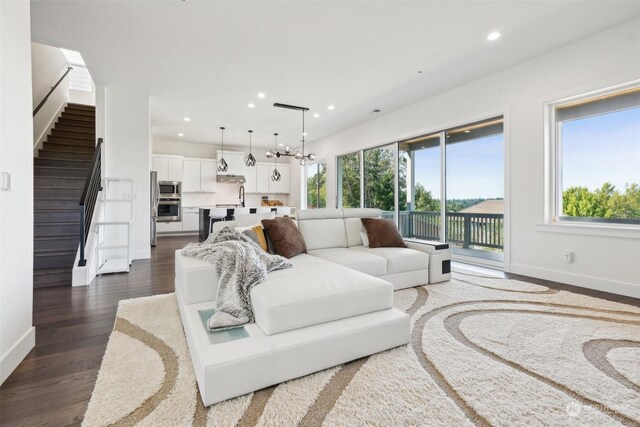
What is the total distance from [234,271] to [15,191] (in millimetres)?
1393

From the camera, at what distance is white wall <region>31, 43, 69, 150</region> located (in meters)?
5.20

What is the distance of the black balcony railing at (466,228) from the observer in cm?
482

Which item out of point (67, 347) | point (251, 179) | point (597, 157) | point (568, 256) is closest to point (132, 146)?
point (67, 347)

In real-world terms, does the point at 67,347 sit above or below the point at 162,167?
below

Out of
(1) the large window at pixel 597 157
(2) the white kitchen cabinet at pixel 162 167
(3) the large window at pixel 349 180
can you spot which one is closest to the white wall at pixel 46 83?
(2) the white kitchen cabinet at pixel 162 167

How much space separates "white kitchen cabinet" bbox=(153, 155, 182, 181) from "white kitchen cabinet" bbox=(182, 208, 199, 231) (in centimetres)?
96

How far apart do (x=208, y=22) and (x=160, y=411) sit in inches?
132

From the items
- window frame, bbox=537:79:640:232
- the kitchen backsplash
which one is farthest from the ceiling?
the kitchen backsplash

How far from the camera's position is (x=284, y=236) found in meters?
3.13

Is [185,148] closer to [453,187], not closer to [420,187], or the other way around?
[420,187]

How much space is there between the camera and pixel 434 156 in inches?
217

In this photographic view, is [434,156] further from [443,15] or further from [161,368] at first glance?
[161,368]

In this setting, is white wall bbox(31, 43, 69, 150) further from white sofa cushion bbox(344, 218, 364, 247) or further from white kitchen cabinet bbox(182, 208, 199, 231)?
white sofa cushion bbox(344, 218, 364, 247)

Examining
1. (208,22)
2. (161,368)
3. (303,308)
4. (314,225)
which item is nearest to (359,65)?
(208,22)
